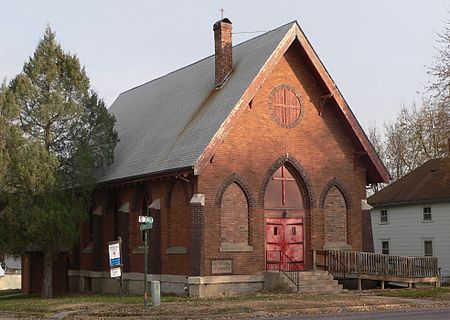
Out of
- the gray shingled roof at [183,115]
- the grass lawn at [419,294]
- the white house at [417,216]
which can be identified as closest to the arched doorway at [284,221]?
the gray shingled roof at [183,115]

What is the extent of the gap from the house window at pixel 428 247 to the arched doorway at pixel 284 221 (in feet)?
50.0

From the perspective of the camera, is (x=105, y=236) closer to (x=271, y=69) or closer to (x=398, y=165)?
(x=271, y=69)

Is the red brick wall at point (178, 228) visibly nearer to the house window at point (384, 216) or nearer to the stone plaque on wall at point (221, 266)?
the stone plaque on wall at point (221, 266)

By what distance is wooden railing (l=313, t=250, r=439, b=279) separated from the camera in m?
31.0

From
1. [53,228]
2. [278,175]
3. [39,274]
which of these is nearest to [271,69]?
[278,175]

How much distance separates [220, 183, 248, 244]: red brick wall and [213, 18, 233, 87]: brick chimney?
570cm

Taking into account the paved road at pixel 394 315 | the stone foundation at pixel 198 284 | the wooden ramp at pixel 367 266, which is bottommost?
the paved road at pixel 394 315

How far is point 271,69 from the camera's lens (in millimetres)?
30156

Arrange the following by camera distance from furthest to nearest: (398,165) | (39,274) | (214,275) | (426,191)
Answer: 1. (398,165)
2. (426,191)
3. (39,274)
4. (214,275)

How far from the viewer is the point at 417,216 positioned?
45.2 meters

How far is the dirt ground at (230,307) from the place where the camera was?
21.7 metres

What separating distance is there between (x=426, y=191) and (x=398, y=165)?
2527 centimetres

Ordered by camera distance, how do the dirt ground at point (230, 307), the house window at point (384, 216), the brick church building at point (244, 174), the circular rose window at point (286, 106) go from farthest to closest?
the house window at point (384, 216), the circular rose window at point (286, 106), the brick church building at point (244, 174), the dirt ground at point (230, 307)

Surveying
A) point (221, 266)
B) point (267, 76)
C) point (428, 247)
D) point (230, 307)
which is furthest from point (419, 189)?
point (230, 307)
